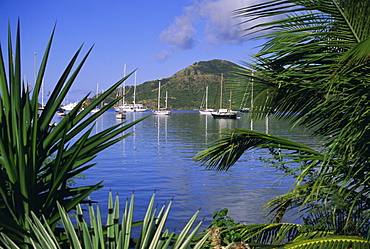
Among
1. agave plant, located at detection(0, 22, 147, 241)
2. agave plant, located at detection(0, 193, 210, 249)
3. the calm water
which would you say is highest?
agave plant, located at detection(0, 22, 147, 241)

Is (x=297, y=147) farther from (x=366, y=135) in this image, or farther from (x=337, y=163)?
(x=366, y=135)

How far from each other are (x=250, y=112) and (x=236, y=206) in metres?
→ 9.31

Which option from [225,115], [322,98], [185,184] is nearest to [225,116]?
[225,115]

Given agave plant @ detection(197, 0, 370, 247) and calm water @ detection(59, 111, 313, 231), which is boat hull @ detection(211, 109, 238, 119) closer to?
calm water @ detection(59, 111, 313, 231)

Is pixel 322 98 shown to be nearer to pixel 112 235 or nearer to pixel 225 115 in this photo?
pixel 112 235

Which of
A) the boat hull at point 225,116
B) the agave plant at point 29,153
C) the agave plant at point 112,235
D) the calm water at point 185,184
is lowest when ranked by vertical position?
the calm water at point 185,184

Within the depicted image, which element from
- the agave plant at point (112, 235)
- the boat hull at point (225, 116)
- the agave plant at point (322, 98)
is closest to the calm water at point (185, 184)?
the agave plant at point (322, 98)

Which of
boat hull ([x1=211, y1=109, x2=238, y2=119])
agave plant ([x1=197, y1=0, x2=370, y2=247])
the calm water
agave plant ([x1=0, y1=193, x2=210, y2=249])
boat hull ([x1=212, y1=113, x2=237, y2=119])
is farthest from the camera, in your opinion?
boat hull ([x1=211, y1=109, x2=238, y2=119])

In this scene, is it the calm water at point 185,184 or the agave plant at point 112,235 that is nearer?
the agave plant at point 112,235

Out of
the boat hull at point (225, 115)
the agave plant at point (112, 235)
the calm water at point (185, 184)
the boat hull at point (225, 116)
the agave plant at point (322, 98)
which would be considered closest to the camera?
the agave plant at point (112, 235)

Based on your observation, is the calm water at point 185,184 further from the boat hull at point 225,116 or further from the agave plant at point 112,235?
the boat hull at point 225,116

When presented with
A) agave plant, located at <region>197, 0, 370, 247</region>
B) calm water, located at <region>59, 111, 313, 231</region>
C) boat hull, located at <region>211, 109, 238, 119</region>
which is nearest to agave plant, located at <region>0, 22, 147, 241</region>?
agave plant, located at <region>197, 0, 370, 247</region>

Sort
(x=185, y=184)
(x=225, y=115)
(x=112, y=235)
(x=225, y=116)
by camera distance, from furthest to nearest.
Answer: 1. (x=225, y=116)
2. (x=225, y=115)
3. (x=185, y=184)
4. (x=112, y=235)

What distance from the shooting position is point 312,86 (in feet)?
17.0
